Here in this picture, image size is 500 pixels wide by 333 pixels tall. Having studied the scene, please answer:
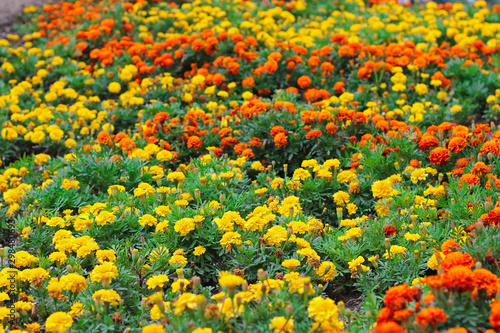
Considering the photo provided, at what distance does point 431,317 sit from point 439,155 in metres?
2.15

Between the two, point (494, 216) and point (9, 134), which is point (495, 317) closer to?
point (494, 216)

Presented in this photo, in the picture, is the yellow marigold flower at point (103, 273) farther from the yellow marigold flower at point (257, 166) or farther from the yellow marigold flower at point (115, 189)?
the yellow marigold flower at point (257, 166)

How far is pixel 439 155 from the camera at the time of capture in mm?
3902

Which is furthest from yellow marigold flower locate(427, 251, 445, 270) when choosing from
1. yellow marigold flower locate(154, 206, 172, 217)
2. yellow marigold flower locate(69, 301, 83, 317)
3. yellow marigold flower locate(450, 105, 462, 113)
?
yellow marigold flower locate(450, 105, 462, 113)

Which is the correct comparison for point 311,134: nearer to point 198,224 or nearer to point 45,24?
point 198,224

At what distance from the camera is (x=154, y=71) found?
6.59 meters

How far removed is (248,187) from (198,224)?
3.09 ft

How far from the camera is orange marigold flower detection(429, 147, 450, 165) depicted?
389 centimetres

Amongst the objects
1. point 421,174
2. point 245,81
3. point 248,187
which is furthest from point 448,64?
point 248,187

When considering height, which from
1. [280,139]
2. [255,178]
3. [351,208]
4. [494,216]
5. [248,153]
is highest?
[494,216]

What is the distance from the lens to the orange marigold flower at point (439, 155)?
3.89 m

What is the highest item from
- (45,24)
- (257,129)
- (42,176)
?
(45,24)

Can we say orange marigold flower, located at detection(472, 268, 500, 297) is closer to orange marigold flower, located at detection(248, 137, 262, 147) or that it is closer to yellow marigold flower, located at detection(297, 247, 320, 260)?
yellow marigold flower, located at detection(297, 247, 320, 260)

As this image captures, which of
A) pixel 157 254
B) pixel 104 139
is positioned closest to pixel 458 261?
pixel 157 254
